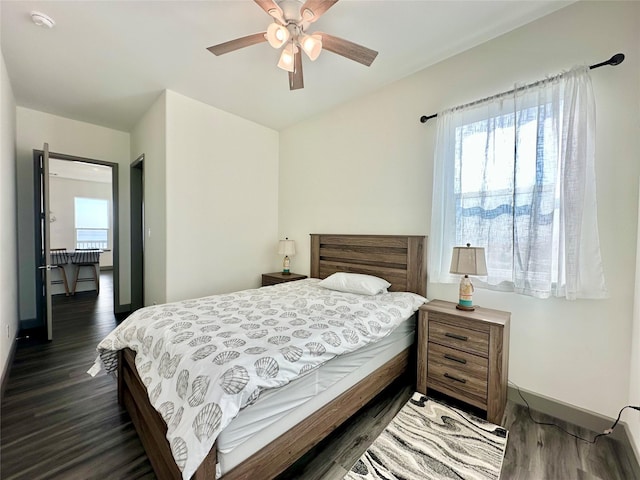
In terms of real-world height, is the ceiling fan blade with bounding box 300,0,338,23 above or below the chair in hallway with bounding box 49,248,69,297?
above

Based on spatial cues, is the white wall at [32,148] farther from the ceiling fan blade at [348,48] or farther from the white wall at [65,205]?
the white wall at [65,205]

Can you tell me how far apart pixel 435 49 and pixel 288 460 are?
3.18 metres

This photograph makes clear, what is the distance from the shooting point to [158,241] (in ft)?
10.3

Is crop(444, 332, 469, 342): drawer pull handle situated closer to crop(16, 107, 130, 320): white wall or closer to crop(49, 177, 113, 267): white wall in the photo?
crop(16, 107, 130, 320): white wall

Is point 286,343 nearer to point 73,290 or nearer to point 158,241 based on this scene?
point 158,241

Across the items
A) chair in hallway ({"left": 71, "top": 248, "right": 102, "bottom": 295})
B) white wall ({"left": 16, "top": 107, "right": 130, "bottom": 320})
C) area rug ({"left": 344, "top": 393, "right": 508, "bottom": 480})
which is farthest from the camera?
chair in hallway ({"left": 71, "top": 248, "right": 102, "bottom": 295})

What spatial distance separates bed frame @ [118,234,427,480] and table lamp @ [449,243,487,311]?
0.50m

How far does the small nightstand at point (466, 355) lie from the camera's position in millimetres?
1807

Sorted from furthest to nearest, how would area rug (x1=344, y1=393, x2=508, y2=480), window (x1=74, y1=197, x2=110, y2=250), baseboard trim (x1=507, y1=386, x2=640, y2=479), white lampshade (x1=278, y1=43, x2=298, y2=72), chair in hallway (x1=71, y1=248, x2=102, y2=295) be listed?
window (x1=74, y1=197, x2=110, y2=250) < chair in hallway (x1=71, y1=248, x2=102, y2=295) < white lampshade (x1=278, y1=43, x2=298, y2=72) < baseboard trim (x1=507, y1=386, x2=640, y2=479) < area rug (x1=344, y1=393, x2=508, y2=480)

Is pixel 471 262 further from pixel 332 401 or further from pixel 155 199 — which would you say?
pixel 155 199

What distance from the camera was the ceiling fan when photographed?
160cm

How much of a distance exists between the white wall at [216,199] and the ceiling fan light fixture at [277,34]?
1.83 metres

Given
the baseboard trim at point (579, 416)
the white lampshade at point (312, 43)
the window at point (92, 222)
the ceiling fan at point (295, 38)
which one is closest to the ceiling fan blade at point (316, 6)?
the ceiling fan at point (295, 38)

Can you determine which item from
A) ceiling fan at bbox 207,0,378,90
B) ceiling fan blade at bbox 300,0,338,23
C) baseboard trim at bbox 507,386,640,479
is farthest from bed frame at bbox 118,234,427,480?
ceiling fan blade at bbox 300,0,338,23
